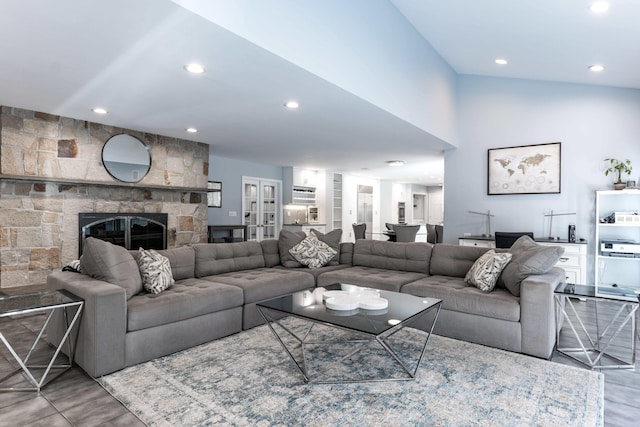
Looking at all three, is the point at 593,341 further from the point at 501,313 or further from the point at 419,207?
the point at 419,207

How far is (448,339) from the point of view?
131 inches

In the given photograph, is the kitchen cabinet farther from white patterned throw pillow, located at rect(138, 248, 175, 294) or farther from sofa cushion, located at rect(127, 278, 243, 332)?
white patterned throw pillow, located at rect(138, 248, 175, 294)

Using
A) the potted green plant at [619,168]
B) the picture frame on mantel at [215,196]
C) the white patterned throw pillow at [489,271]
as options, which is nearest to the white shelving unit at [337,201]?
the picture frame on mantel at [215,196]

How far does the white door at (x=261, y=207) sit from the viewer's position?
27.9ft

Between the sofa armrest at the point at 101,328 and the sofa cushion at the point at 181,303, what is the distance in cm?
11

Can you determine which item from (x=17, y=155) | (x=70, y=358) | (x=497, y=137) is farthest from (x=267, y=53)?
(x=497, y=137)

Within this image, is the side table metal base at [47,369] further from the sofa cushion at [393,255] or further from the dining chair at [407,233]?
the dining chair at [407,233]

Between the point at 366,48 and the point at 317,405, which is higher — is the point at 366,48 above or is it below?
above

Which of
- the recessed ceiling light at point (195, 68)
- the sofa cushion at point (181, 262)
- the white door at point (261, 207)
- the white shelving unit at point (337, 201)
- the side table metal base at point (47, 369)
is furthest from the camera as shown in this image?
the white shelving unit at point (337, 201)

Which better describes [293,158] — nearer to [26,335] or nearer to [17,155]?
[17,155]

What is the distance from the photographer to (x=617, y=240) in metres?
5.13

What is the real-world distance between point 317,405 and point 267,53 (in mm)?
2447

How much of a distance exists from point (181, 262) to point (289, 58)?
7.65 feet

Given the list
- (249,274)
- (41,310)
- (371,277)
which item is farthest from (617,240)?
(41,310)
